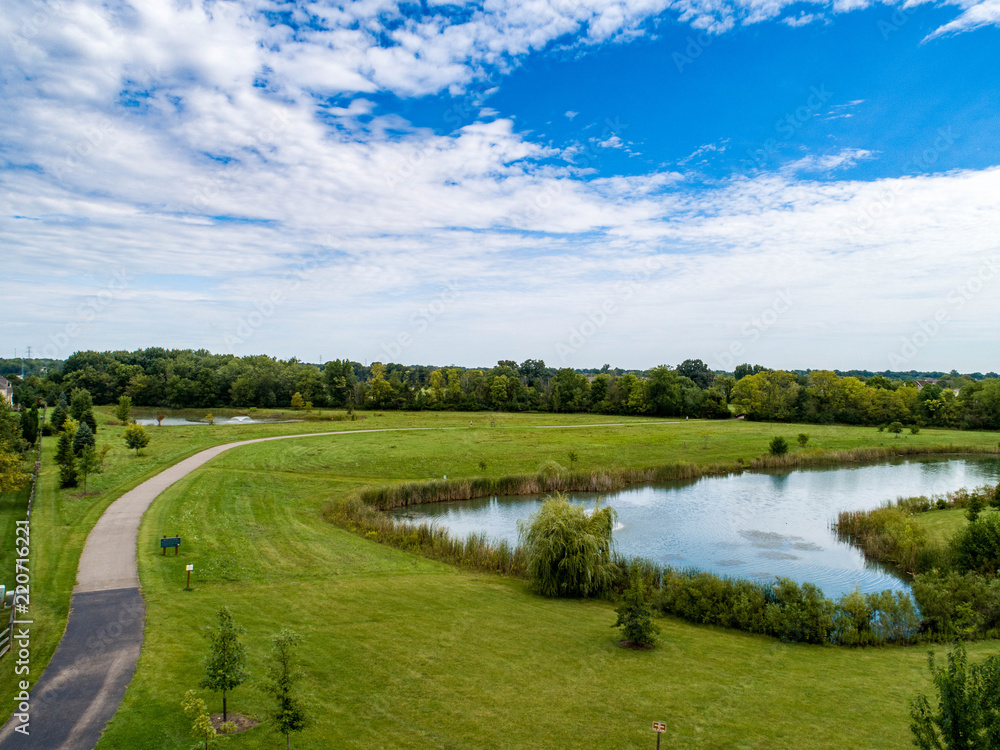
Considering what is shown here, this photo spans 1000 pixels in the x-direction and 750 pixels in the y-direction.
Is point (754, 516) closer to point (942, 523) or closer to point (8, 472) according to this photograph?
point (942, 523)

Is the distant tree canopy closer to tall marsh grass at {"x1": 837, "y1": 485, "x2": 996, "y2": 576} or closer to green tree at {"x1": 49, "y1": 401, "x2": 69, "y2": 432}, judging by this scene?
green tree at {"x1": 49, "y1": 401, "x2": 69, "y2": 432}

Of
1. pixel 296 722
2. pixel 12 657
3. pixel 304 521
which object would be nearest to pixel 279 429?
pixel 304 521

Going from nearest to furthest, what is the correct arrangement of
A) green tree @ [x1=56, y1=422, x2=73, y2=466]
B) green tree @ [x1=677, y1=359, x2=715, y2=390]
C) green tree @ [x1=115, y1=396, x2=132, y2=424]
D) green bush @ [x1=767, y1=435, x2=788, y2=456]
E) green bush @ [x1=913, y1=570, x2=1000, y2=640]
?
green bush @ [x1=913, y1=570, x2=1000, y2=640] → green tree @ [x1=56, y1=422, x2=73, y2=466] → green bush @ [x1=767, y1=435, x2=788, y2=456] → green tree @ [x1=115, y1=396, x2=132, y2=424] → green tree @ [x1=677, y1=359, x2=715, y2=390]

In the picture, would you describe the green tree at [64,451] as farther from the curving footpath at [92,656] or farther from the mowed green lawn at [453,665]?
the curving footpath at [92,656]

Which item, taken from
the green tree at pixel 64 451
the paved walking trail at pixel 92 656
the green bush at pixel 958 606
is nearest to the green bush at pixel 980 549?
the green bush at pixel 958 606

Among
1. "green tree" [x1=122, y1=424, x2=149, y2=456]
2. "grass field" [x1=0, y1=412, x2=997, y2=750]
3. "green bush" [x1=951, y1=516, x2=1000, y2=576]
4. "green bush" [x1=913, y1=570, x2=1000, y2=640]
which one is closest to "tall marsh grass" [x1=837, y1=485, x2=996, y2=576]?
"green bush" [x1=951, y1=516, x2=1000, y2=576]

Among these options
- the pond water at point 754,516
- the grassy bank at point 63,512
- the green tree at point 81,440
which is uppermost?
the green tree at point 81,440

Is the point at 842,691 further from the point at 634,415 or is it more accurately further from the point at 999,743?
the point at 634,415
